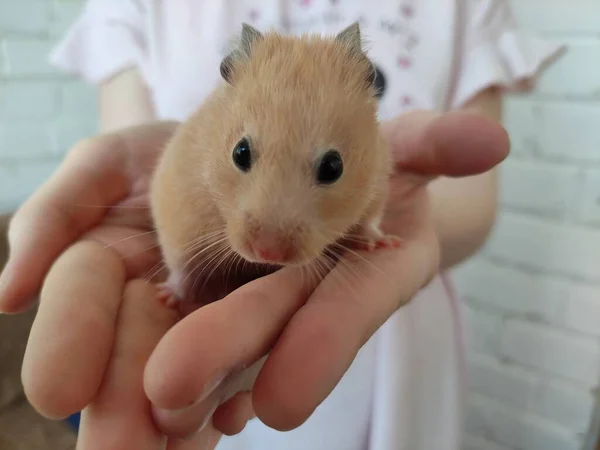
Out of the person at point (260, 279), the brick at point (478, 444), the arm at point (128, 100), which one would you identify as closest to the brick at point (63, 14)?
the person at point (260, 279)

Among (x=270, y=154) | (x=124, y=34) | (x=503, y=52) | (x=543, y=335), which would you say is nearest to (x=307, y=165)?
(x=270, y=154)

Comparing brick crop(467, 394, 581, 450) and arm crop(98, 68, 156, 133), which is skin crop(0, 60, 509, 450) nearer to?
arm crop(98, 68, 156, 133)

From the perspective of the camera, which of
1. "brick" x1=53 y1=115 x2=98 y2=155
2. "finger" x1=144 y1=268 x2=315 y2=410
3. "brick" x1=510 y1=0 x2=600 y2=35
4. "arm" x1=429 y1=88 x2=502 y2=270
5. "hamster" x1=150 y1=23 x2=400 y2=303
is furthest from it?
"brick" x1=53 y1=115 x2=98 y2=155

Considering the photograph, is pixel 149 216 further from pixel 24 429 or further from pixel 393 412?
pixel 393 412

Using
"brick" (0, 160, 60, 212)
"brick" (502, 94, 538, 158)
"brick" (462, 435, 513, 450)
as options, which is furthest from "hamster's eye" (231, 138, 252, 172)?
"brick" (462, 435, 513, 450)

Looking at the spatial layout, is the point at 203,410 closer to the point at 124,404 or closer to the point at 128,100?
the point at 124,404
